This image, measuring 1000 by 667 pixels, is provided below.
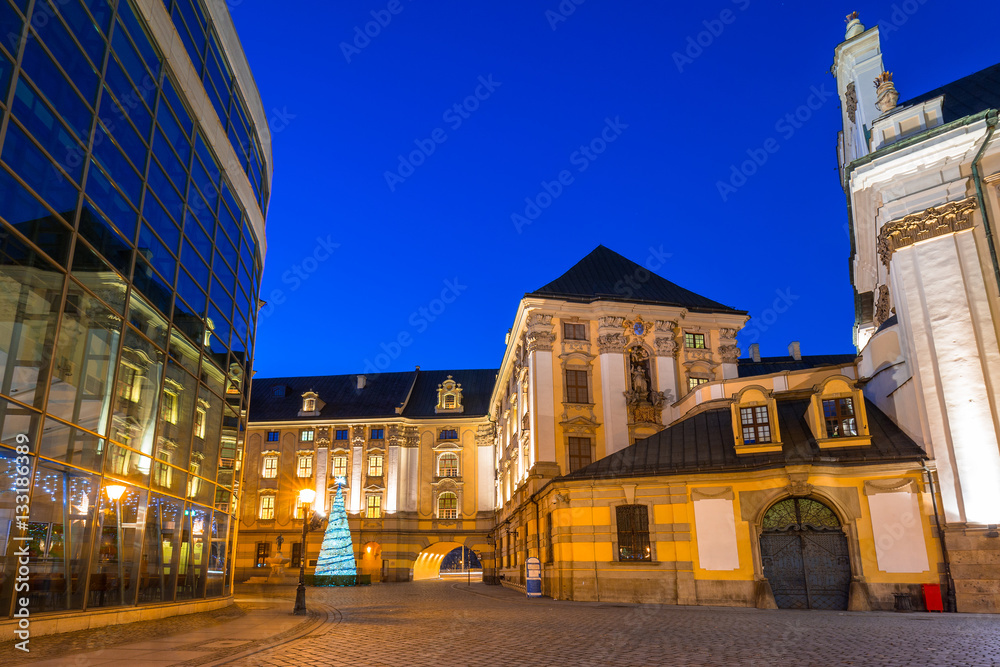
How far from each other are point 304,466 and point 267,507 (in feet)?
15.7

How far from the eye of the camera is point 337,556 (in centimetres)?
4766

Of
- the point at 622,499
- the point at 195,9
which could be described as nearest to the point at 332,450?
the point at 622,499

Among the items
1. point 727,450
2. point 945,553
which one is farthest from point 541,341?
point 945,553

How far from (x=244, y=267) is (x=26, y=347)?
14966 mm

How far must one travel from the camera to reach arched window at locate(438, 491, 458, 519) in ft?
210

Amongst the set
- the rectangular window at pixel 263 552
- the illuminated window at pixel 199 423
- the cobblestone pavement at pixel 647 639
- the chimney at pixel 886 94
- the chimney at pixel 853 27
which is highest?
the chimney at pixel 853 27

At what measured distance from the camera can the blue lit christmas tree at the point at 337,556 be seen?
47.3 metres

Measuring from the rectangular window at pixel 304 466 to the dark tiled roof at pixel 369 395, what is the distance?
3.58 meters

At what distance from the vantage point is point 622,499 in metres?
28.1

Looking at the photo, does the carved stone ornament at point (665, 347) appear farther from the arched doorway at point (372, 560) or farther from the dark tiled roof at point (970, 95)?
the arched doorway at point (372, 560)

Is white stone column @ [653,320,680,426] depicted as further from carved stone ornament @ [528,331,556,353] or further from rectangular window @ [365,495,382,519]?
rectangular window @ [365,495,382,519]

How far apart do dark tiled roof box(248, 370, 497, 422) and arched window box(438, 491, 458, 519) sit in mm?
7783

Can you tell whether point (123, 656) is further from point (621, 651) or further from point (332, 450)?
point (332, 450)

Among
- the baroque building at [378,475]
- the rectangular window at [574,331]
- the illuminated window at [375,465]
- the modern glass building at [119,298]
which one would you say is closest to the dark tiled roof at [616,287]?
the rectangular window at [574,331]
